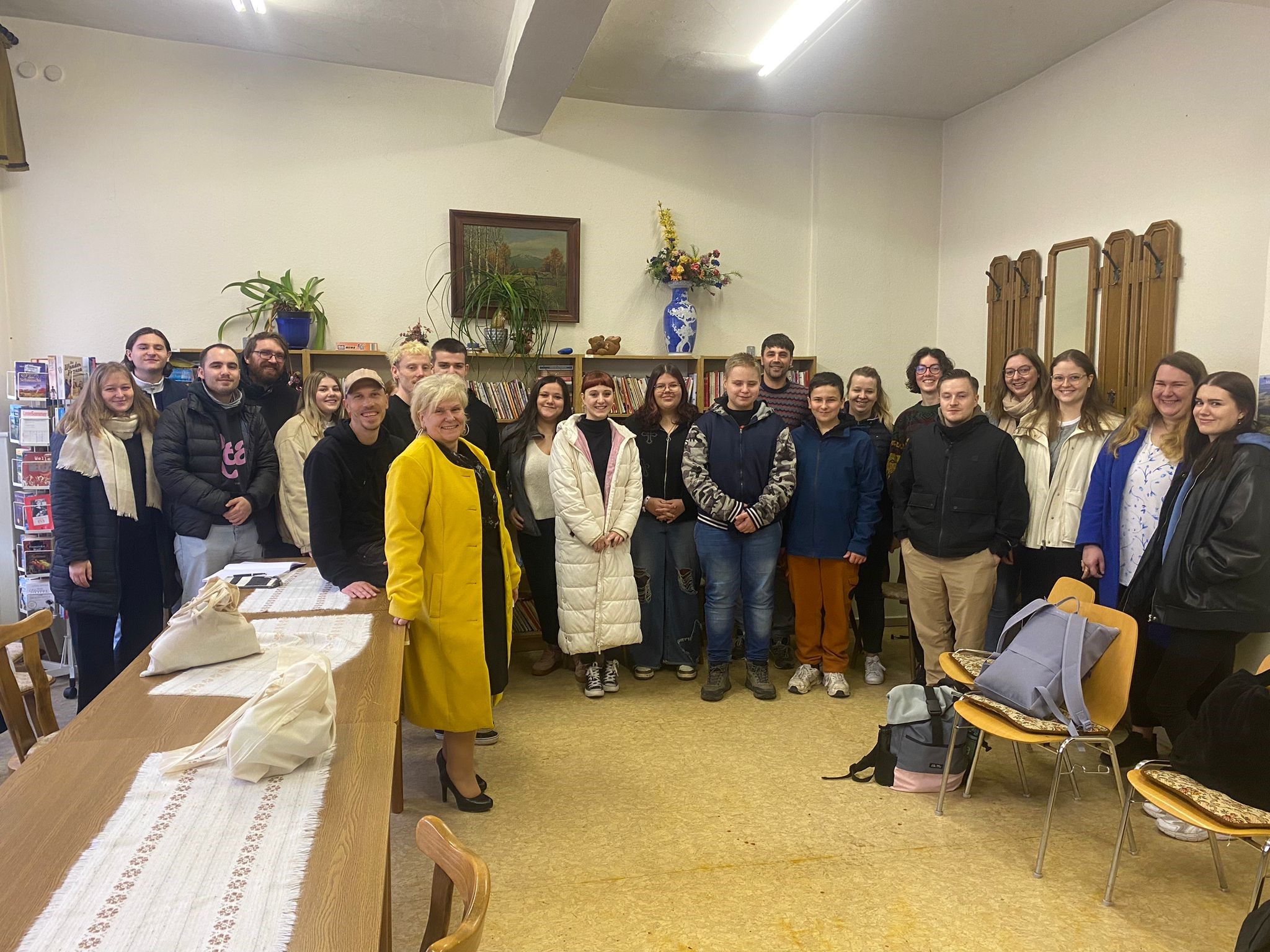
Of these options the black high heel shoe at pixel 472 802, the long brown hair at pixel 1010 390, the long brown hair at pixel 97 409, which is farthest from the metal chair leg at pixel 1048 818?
the long brown hair at pixel 97 409

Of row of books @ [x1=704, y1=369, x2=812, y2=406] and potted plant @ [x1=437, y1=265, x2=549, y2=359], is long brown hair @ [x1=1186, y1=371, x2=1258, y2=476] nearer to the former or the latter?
row of books @ [x1=704, y1=369, x2=812, y2=406]

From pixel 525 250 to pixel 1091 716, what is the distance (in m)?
3.90

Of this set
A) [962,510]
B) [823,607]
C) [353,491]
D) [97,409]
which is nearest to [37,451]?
[97,409]

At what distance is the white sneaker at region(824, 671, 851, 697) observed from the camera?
158 inches

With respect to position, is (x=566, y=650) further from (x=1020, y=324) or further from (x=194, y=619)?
(x=1020, y=324)

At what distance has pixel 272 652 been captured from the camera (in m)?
2.14

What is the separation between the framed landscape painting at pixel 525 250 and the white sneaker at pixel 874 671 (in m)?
2.71

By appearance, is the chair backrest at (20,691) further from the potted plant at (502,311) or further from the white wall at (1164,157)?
the white wall at (1164,157)

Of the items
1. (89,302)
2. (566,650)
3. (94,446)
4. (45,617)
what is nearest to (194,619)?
(45,617)

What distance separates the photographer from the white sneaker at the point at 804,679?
405 centimetres

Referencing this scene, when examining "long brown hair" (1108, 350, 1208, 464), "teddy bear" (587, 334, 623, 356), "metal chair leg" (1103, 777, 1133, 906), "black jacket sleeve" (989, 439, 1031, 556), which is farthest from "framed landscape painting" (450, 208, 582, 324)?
"metal chair leg" (1103, 777, 1133, 906)

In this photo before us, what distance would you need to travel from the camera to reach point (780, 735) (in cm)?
356

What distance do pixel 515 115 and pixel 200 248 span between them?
76.2 inches

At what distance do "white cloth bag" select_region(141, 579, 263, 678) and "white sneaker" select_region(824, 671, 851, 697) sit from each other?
9.30ft
